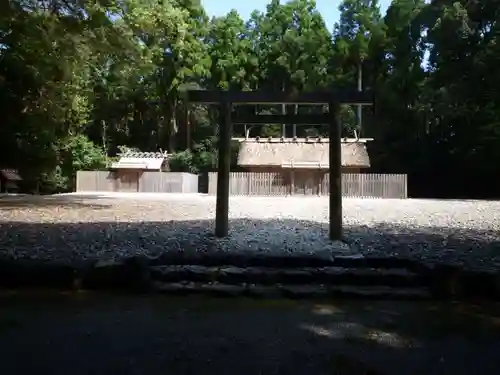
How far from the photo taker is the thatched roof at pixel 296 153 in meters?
36.4

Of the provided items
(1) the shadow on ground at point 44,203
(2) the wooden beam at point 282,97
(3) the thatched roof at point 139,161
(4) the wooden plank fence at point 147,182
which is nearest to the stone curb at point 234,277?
(2) the wooden beam at point 282,97

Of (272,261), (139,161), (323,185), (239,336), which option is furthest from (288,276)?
(139,161)

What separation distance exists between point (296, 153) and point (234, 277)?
31.3m

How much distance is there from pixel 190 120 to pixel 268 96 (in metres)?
42.0

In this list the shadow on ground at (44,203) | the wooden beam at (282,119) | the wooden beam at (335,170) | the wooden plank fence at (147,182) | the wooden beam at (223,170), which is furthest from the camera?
the wooden plank fence at (147,182)

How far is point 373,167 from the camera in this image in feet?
132

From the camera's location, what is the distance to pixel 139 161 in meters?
42.0

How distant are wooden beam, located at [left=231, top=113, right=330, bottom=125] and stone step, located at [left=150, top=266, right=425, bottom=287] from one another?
448cm

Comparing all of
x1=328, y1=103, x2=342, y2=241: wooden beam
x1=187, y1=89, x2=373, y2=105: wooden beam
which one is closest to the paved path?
x1=328, y1=103, x2=342, y2=241: wooden beam

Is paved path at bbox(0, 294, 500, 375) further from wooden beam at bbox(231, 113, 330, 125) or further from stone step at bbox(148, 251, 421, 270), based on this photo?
wooden beam at bbox(231, 113, 330, 125)

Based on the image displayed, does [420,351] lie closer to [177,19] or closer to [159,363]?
[159,363]

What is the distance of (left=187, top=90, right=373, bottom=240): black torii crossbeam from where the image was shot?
10.0 m

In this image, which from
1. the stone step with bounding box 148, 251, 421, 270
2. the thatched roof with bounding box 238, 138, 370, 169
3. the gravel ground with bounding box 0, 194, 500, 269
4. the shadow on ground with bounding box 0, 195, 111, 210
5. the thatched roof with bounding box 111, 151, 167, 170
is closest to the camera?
the stone step with bounding box 148, 251, 421, 270

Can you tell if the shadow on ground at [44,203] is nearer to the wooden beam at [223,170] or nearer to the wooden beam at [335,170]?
the wooden beam at [223,170]
